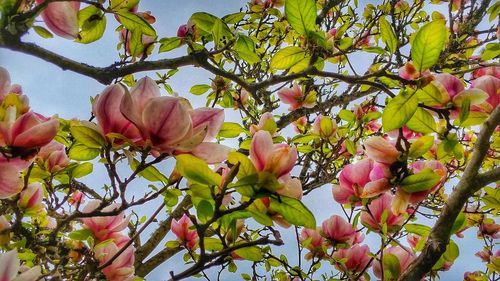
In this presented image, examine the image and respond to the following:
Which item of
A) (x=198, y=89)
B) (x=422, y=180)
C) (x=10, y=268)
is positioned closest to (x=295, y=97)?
(x=198, y=89)

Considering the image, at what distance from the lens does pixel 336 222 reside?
141 cm

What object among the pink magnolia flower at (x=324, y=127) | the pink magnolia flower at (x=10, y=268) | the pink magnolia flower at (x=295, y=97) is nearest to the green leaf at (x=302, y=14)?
the pink magnolia flower at (x=10, y=268)

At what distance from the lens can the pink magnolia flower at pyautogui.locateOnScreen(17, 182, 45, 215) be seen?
1.18m

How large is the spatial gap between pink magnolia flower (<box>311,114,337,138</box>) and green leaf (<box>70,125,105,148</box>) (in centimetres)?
124

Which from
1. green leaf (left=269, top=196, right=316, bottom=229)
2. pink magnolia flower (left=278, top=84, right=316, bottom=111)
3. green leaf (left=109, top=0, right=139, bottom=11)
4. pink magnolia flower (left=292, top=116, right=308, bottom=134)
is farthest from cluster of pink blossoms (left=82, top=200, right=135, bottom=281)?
pink magnolia flower (left=292, top=116, right=308, bottom=134)

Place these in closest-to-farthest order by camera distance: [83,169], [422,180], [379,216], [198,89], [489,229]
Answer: [422,180], [379,216], [83,169], [198,89], [489,229]

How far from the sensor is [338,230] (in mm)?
1410

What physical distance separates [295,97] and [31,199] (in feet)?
4.97

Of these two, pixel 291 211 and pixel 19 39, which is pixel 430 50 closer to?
pixel 291 211

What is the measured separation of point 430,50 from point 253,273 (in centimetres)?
138

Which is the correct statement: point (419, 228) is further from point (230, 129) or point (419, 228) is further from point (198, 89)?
point (198, 89)

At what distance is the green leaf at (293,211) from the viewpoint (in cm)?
63

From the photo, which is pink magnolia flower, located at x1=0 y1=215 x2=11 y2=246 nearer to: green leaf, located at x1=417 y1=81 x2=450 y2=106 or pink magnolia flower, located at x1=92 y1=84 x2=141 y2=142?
pink magnolia flower, located at x1=92 y1=84 x2=141 y2=142

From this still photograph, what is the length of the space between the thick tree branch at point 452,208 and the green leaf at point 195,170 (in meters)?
0.48
